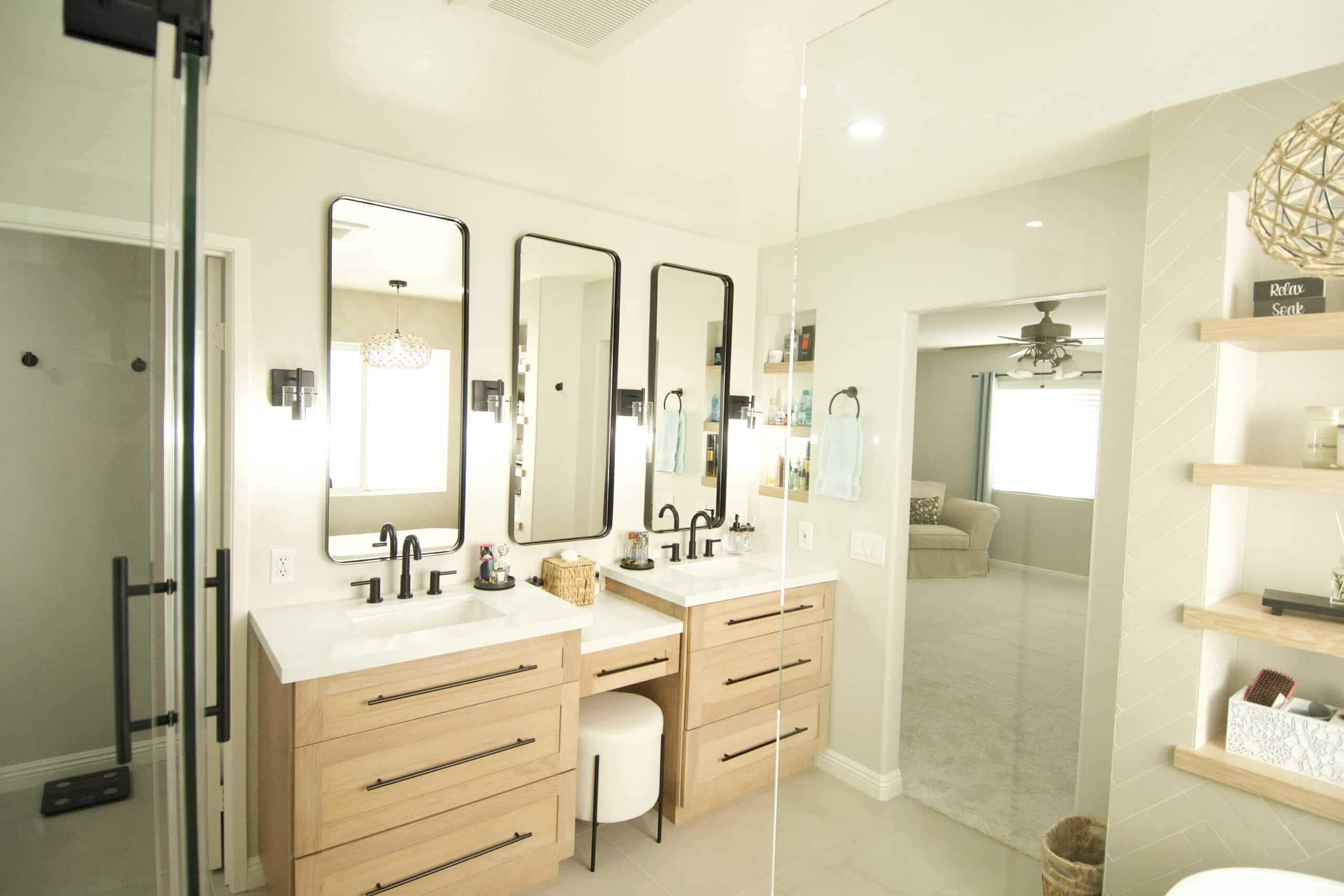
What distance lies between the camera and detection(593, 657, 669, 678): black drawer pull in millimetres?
2471

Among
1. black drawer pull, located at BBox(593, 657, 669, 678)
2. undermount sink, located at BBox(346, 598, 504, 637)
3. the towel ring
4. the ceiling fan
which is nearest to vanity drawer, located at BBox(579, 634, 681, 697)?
black drawer pull, located at BBox(593, 657, 669, 678)

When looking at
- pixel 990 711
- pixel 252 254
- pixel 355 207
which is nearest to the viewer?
pixel 990 711

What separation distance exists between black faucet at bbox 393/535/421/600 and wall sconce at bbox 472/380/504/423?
0.56 meters

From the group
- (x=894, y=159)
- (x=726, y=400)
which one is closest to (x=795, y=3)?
(x=894, y=159)

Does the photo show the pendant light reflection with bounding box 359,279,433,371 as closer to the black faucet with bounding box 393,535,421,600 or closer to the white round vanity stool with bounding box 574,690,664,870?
the black faucet with bounding box 393,535,421,600

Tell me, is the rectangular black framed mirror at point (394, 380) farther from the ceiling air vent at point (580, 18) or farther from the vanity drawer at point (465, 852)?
the ceiling air vent at point (580, 18)

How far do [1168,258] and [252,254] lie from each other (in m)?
2.44

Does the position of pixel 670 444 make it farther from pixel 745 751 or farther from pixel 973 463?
pixel 973 463

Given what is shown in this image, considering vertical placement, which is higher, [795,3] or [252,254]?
[795,3]

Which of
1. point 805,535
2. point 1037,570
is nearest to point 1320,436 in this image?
point 1037,570

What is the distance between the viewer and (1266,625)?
884 millimetres

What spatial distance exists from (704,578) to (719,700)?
557 millimetres

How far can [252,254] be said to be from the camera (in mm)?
2203

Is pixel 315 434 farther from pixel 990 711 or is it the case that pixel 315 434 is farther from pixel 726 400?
pixel 990 711
